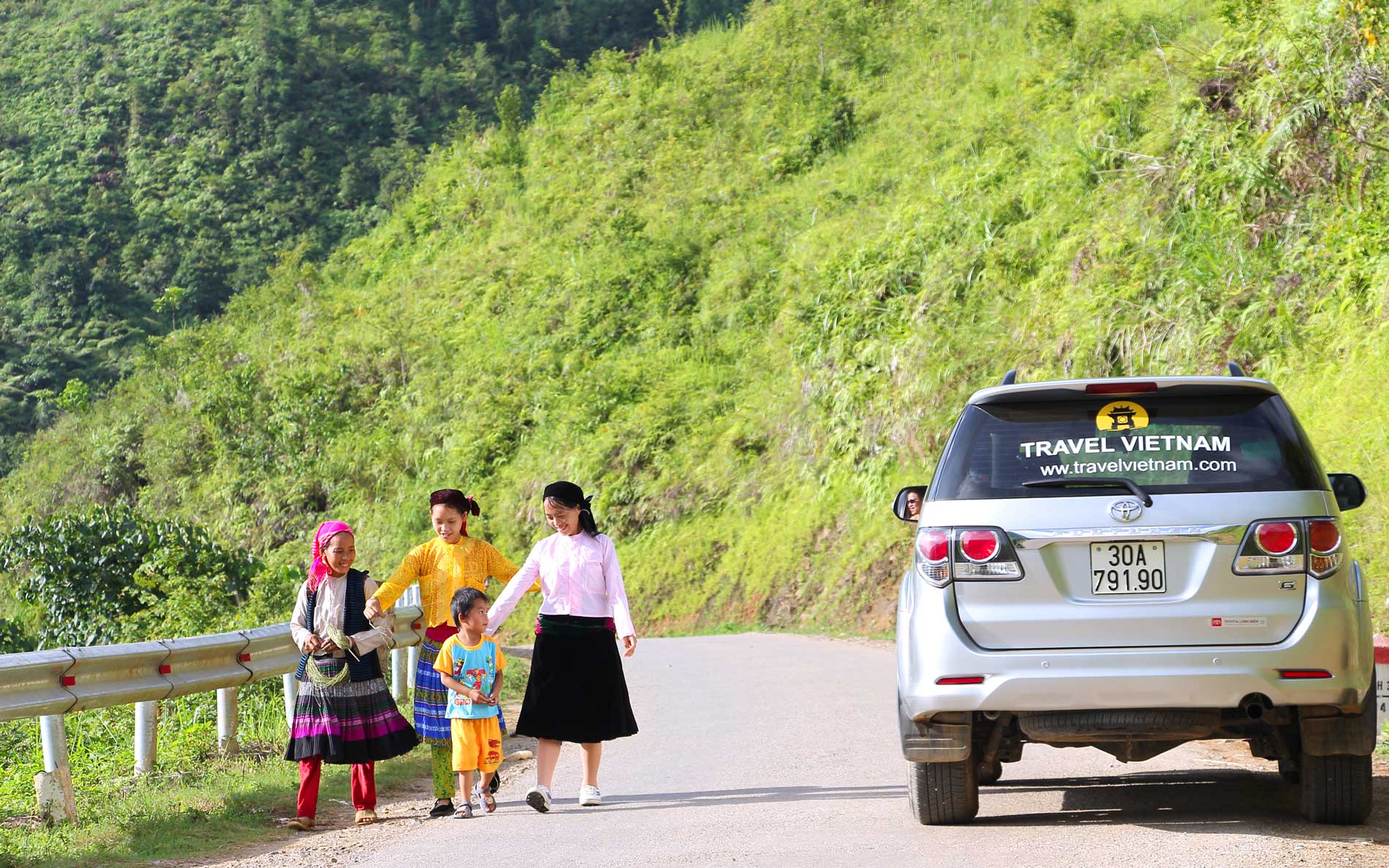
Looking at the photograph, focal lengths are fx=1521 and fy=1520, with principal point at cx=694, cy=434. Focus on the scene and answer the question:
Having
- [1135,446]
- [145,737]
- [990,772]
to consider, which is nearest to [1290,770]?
[990,772]

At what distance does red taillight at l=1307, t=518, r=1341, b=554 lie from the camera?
657cm

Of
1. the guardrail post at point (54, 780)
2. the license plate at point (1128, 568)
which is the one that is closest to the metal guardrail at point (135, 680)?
the guardrail post at point (54, 780)

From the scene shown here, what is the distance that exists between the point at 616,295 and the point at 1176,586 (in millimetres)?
32851

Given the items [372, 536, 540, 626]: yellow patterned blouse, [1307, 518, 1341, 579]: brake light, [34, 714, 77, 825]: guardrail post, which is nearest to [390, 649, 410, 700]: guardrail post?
[372, 536, 540, 626]: yellow patterned blouse

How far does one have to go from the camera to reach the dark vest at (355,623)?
836cm

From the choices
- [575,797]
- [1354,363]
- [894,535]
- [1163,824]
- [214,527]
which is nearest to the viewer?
[1163,824]

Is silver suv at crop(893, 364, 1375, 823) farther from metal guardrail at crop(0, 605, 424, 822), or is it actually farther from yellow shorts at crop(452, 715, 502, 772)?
metal guardrail at crop(0, 605, 424, 822)

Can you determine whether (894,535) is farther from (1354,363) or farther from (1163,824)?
(1163,824)

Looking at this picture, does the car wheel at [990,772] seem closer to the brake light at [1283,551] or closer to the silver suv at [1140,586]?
the silver suv at [1140,586]

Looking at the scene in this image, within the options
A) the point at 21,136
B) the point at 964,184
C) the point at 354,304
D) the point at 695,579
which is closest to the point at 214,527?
the point at 354,304

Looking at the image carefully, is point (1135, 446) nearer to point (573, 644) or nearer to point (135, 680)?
point (573, 644)

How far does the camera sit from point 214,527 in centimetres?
4231

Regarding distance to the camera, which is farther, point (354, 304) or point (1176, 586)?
point (354, 304)

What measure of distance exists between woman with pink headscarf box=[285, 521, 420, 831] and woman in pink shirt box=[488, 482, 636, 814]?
28.1 inches
